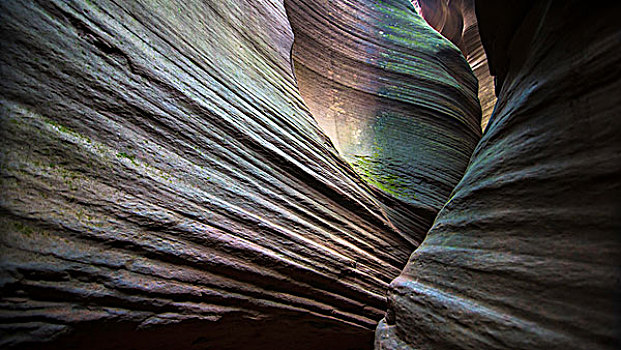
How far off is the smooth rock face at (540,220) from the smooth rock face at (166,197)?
2.92 ft

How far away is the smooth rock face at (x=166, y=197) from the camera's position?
4.83 feet

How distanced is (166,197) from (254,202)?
0.69 metres

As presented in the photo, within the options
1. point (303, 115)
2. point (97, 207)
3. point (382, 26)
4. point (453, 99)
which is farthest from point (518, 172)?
point (382, 26)

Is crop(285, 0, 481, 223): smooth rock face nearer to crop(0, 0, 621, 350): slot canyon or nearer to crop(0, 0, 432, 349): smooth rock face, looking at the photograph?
crop(0, 0, 621, 350): slot canyon

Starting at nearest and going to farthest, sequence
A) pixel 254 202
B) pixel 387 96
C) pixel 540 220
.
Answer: pixel 540 220 < pixel 254 202 < pixel 387 96

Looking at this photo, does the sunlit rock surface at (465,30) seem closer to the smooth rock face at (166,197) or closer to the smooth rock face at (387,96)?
the smooth rock face at (387,96)

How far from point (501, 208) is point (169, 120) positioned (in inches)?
94.2

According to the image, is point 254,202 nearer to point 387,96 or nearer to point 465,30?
point 387,96

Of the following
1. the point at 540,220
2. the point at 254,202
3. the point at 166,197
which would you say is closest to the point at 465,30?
the point at 540,220

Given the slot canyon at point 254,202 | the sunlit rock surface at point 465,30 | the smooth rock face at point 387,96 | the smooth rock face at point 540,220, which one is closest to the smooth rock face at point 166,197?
the slot canyon at point 254,202

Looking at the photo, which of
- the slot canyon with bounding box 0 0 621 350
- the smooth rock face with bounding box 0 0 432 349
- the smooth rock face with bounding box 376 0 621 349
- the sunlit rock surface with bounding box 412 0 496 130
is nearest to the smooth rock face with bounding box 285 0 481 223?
the slot canyon with bounding box 0 0 621 350

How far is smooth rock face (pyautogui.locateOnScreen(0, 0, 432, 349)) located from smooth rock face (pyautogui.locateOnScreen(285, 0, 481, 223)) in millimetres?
1149

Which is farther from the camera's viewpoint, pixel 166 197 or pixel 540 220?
pixel 166 197

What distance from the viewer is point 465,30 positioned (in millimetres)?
10297
